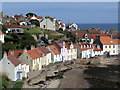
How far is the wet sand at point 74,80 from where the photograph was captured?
2694 cm

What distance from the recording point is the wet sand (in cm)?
2694

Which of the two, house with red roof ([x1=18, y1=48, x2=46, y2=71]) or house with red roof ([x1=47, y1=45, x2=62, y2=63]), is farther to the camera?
house with red roof ([x1=47, y1=45, x2=62, y2=63])

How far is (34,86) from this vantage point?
89.2 feet

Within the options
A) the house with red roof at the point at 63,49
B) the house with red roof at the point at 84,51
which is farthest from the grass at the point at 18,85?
the house with red roof at the point at 84,51

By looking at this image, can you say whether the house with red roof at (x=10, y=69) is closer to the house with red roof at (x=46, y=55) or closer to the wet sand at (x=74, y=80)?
the wet sand at (x=74, y=80)

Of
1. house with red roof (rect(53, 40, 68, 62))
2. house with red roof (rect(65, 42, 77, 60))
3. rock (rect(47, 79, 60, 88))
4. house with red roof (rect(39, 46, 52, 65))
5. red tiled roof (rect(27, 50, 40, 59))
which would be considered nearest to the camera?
rock (rect(47, 79, 60, 88))

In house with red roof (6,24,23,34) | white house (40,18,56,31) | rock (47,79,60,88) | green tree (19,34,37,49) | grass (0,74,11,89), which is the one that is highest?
white house (40,18,56,31)

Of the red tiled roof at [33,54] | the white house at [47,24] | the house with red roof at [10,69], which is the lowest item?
the house with red roof at [10,69]

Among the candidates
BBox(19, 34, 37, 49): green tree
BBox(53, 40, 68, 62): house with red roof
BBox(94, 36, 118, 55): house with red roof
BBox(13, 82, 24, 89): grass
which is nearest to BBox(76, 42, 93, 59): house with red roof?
BBox(94, 36, 118, 55): house with red roof

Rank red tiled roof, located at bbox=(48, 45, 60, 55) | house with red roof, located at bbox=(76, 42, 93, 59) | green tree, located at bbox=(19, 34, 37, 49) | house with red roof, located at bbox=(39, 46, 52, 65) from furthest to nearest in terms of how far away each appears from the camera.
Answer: house with red roof, located at bbox=(76, 42, 93, 59)
green tree, located at bbox=(19, 34, 37, 49)
red tiled roof, located at bbox=(48, 45, 60, 55)
house with red roof, located at bbox=(39, 46, 52, 65)

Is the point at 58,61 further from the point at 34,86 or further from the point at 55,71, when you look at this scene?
the point at 34,86

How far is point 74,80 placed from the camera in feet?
96.0

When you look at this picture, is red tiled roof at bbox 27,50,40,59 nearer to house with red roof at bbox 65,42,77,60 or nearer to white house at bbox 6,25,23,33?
house with red roof at bbox 65,42,77,60

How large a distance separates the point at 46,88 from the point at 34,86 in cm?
140
